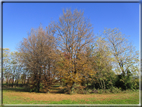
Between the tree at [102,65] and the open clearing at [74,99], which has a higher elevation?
the tree at [102,65]

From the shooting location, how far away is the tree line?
446 inches

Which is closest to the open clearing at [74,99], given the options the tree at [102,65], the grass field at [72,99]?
the grass field at [72,99]

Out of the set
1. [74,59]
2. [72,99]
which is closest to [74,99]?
[72,99]

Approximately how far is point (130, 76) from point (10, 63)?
2041 centimetres

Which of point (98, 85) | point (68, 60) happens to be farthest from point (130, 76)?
point (68, 60)

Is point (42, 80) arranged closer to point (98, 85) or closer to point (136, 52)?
point (98, 85)

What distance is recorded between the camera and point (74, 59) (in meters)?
11.2

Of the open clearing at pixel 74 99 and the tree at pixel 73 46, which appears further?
the tree at pixel 73 46

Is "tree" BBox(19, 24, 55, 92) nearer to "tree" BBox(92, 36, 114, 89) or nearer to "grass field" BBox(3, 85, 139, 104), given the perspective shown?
"grass field" BBox(3, 85, 139, 104)

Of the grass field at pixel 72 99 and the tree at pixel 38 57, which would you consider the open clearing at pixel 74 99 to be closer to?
the grass field at pixel 72 99

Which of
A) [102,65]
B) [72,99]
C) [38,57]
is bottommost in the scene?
[72,99]

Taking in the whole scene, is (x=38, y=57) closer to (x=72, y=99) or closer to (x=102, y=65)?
(x=72, y=99)

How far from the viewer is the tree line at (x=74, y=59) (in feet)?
37.1

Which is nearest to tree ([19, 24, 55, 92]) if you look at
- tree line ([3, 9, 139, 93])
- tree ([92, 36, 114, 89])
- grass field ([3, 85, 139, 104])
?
tree line ([3, 9, 139, 93])
